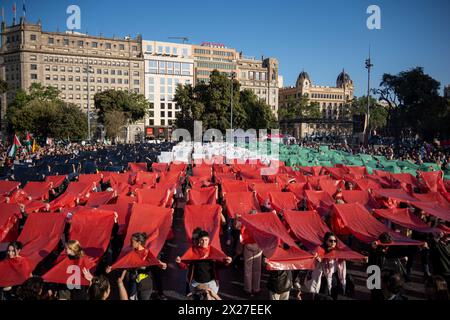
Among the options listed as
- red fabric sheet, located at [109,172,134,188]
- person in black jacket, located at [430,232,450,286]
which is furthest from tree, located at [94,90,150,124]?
person in black jacket, located at [430,232,450,286]

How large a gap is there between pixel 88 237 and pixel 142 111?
205 feet

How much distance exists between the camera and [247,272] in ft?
23.5

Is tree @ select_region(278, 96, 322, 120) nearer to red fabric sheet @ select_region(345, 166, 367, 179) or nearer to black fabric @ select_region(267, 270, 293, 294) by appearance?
red fabric sheet @ select_region(345, 166, 367, 179)

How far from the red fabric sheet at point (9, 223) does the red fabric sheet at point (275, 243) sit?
16.6 ft

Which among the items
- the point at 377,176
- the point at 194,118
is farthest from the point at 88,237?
the point at 194,118

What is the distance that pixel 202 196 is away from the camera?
11.2 metres

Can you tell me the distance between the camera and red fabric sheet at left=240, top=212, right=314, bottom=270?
5.90 meters

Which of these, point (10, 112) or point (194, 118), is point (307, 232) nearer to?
point (194, 118)

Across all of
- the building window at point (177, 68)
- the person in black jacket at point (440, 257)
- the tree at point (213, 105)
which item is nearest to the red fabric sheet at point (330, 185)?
the person in black jacket at point (440, 257)

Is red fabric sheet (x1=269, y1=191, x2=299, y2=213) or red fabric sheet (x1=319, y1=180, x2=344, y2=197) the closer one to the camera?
red fabric sheet (x1=269, y1=191, x2=299, y2=213)

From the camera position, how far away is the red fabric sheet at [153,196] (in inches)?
416

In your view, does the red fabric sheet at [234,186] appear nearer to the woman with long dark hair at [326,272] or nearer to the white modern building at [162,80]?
the woman with long dark hair at [326,272]

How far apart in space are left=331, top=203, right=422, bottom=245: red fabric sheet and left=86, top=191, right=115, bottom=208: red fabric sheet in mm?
6295

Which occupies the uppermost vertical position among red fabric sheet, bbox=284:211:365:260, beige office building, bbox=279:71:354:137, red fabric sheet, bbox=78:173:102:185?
beige office building, bbox=279:71:354:137
